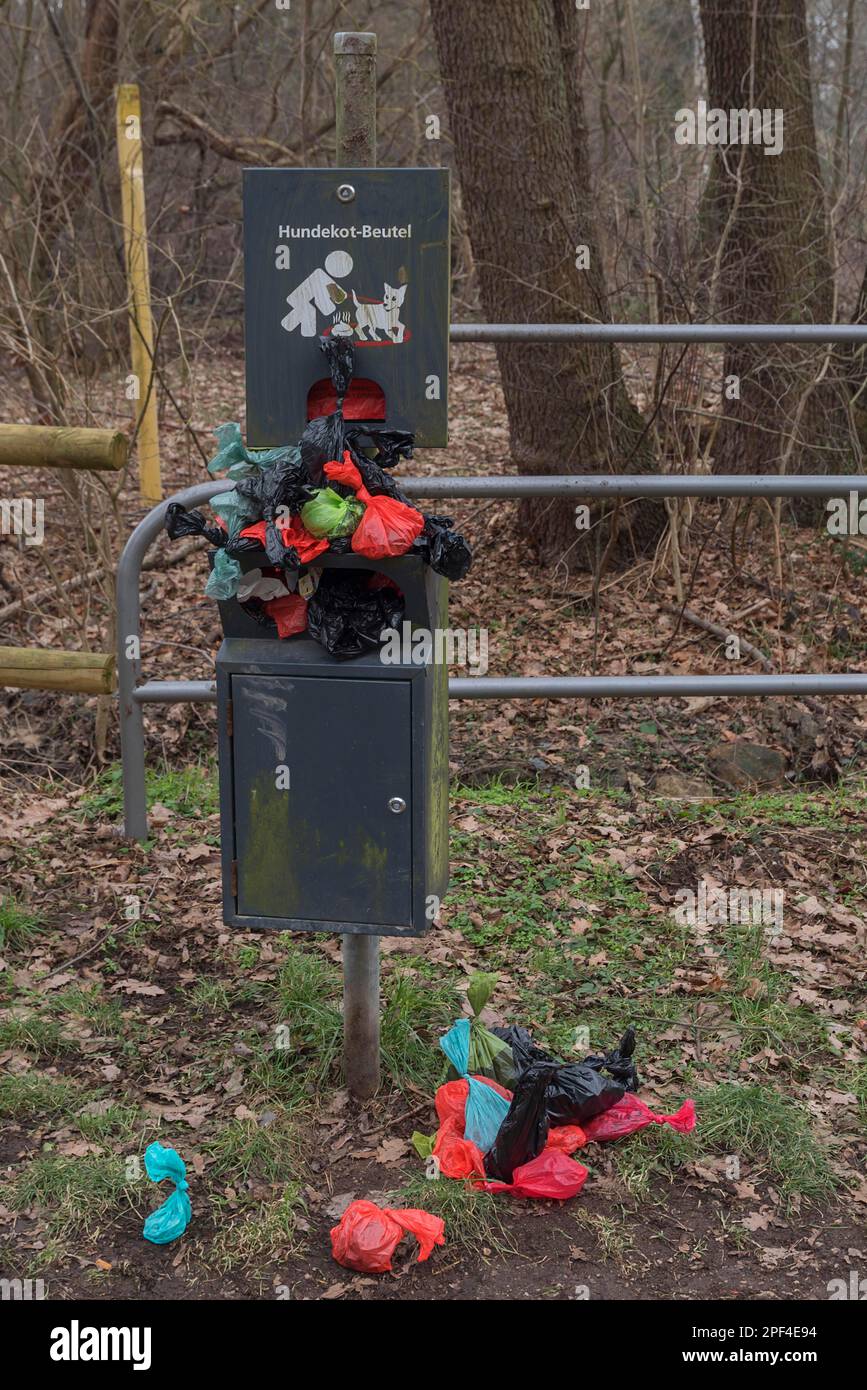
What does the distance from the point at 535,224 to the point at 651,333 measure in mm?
2373

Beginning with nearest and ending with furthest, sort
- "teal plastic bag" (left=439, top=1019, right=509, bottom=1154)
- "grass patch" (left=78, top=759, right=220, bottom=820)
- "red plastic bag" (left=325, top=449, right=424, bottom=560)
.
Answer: "red plastic bag" (left=325, top=449, right=424, bottom=560) < "teal plastic bag" (left=439, top=1019, right=509, bottom=1154) < "grass patch" (left=78, top=759, right=220, bottom=820)

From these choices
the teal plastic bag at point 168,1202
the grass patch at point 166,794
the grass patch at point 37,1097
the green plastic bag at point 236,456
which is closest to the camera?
the teal plastic bag at point 168,1202

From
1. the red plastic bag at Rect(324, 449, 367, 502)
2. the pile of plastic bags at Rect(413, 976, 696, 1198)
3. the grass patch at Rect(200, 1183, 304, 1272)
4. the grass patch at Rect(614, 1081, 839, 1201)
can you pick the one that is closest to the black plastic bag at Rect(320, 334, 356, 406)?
the red plastic bag at Rect(324, 449, 367, 502)

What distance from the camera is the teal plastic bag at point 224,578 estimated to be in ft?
10.4

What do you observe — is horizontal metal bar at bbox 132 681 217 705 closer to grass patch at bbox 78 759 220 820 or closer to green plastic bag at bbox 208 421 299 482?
grass patch at bbox 78 759 220 820

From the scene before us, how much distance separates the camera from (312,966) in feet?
13.5

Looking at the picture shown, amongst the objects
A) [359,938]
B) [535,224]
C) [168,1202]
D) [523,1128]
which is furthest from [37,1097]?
[535,224]

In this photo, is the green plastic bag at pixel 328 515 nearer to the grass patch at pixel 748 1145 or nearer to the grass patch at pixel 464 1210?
the grass patch at pixel 464 1210

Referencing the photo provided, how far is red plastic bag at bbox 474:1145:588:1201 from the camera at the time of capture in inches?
129

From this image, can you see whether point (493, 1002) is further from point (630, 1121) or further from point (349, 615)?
point (349, 615)

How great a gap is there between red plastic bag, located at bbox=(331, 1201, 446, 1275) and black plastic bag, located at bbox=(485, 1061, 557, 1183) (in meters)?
0.22

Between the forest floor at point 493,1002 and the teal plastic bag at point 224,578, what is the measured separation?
1.37m

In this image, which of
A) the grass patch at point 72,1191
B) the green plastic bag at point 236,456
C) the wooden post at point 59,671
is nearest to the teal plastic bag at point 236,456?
the green plastic bag at point 236,456

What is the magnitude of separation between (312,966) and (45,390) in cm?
291
